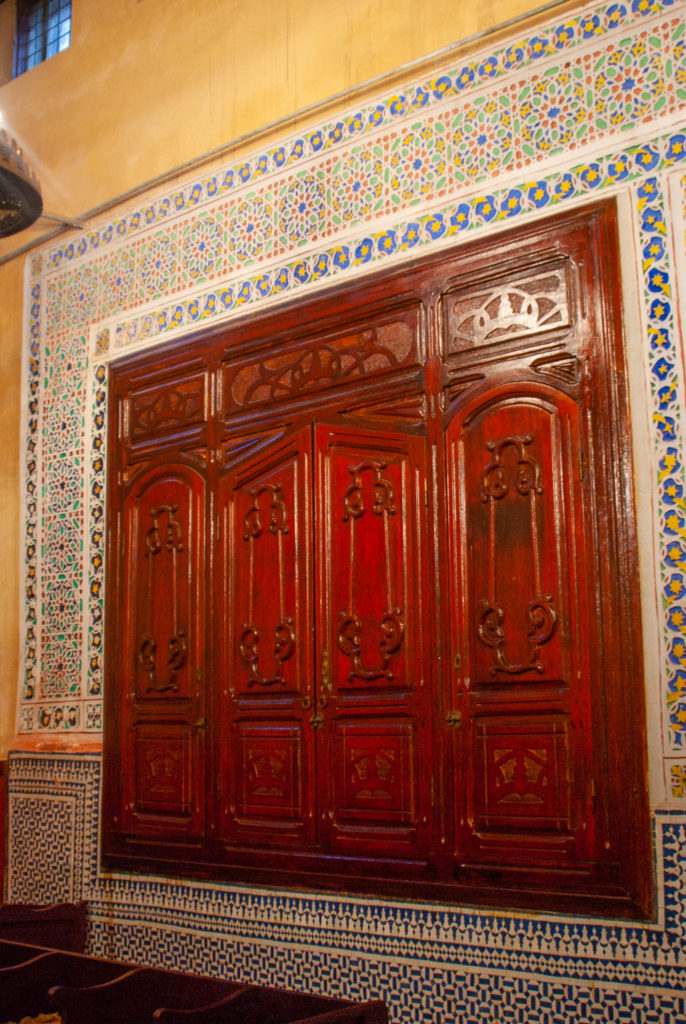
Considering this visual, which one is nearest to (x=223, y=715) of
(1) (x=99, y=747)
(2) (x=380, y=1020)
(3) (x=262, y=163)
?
(1) (x=99, y=747)

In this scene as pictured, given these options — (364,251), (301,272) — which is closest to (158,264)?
(301,272)

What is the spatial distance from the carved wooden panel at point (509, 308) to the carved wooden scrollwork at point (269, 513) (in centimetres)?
93

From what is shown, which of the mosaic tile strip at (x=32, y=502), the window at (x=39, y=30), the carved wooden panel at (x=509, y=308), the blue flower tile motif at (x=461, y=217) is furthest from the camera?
the window at (x=39, y=30)

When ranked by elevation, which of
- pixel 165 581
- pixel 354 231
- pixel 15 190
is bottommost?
pixel 165 581

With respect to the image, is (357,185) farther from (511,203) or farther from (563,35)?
(563,35)

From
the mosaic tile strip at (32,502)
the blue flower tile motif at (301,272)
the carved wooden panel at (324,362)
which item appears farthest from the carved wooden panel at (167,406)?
the mosaic tile strip at (32,502)

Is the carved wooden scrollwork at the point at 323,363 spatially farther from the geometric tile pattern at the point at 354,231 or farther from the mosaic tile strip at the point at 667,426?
the mosaic tile strip at the point at 667,426

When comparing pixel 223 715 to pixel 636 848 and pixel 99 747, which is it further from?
pixel 636 848

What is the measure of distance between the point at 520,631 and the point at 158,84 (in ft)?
10.7

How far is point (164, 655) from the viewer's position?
441cm

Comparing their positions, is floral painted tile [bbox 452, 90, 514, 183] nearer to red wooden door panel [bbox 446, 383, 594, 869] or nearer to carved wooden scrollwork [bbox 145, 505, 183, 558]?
red wooden door panel [bbox 446, 383, 594, 869]

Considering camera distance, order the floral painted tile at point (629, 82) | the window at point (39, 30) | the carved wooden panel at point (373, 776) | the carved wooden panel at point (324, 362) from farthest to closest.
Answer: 1. the window at point (39, 30)
2. the carved wooden panel at point (324, 362)
3. the carved wooden panel at point (373, 776)
4. the floral painted tile at point (629, 82)

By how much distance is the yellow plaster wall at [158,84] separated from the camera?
409 cm

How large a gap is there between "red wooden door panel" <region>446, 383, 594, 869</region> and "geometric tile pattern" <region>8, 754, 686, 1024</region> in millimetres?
250
